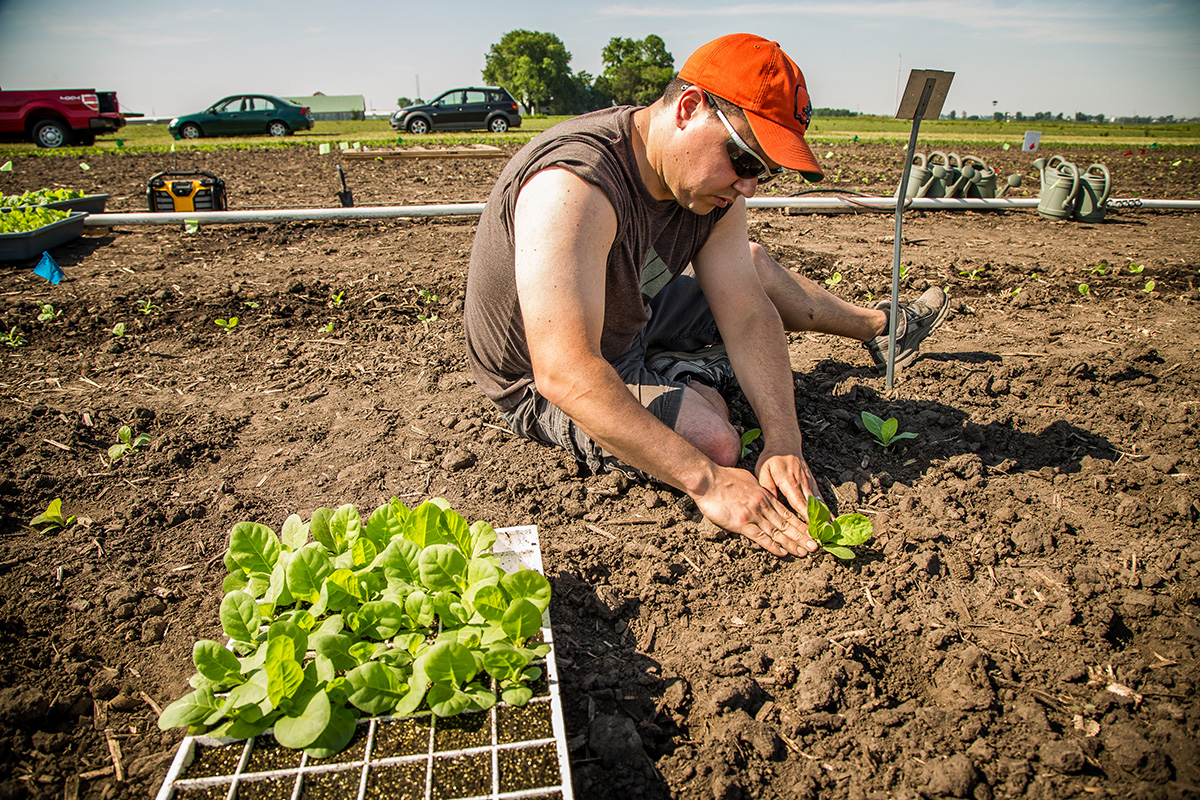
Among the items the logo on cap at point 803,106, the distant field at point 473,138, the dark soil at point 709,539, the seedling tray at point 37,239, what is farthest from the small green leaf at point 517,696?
the distant field at point 473,138

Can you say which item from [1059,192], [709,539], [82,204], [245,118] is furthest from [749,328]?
[245,118]

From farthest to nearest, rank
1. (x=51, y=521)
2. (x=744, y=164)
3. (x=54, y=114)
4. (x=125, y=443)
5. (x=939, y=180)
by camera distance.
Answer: (x=54, y=114)
(x=939, y=180)
(x=125, y=443)
(x=51, y=521)
(x=744, y=164)

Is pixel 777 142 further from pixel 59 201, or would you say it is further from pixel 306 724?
pixel 59 201

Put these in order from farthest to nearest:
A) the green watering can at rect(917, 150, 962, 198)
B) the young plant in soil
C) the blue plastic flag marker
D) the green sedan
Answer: the green sedan < the green watering can at rect(917, 150, 962, 198) < the blue plastic flag marker < the young plant in soil

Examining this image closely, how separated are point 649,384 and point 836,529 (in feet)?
2.82

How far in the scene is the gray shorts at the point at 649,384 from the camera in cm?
255

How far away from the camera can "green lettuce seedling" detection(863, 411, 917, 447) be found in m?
2.74

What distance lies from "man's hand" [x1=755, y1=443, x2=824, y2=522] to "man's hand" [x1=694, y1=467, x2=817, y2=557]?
79mm

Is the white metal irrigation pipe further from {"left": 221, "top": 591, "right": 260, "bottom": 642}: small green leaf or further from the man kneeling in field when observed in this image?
{"left": 221, "top": 591, "right": 260, "bottom": 642}: small green leaf

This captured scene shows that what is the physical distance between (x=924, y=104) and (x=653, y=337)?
1.45 m

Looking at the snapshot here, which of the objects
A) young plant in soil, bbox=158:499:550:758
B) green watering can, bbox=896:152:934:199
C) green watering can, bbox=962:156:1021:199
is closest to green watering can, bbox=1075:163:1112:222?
green watering can, bbox=962:156:1021:199

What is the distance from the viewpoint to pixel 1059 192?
714 cm

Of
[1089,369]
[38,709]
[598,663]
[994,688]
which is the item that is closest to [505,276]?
[598,663]

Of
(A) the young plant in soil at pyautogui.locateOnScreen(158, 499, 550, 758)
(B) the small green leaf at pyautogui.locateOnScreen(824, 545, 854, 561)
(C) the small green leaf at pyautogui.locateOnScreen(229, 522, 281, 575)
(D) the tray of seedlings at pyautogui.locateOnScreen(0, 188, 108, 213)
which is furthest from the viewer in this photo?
(D) the tray of seedlings at pyautogui.locateOnScreen(0, 188, 108, 213)
